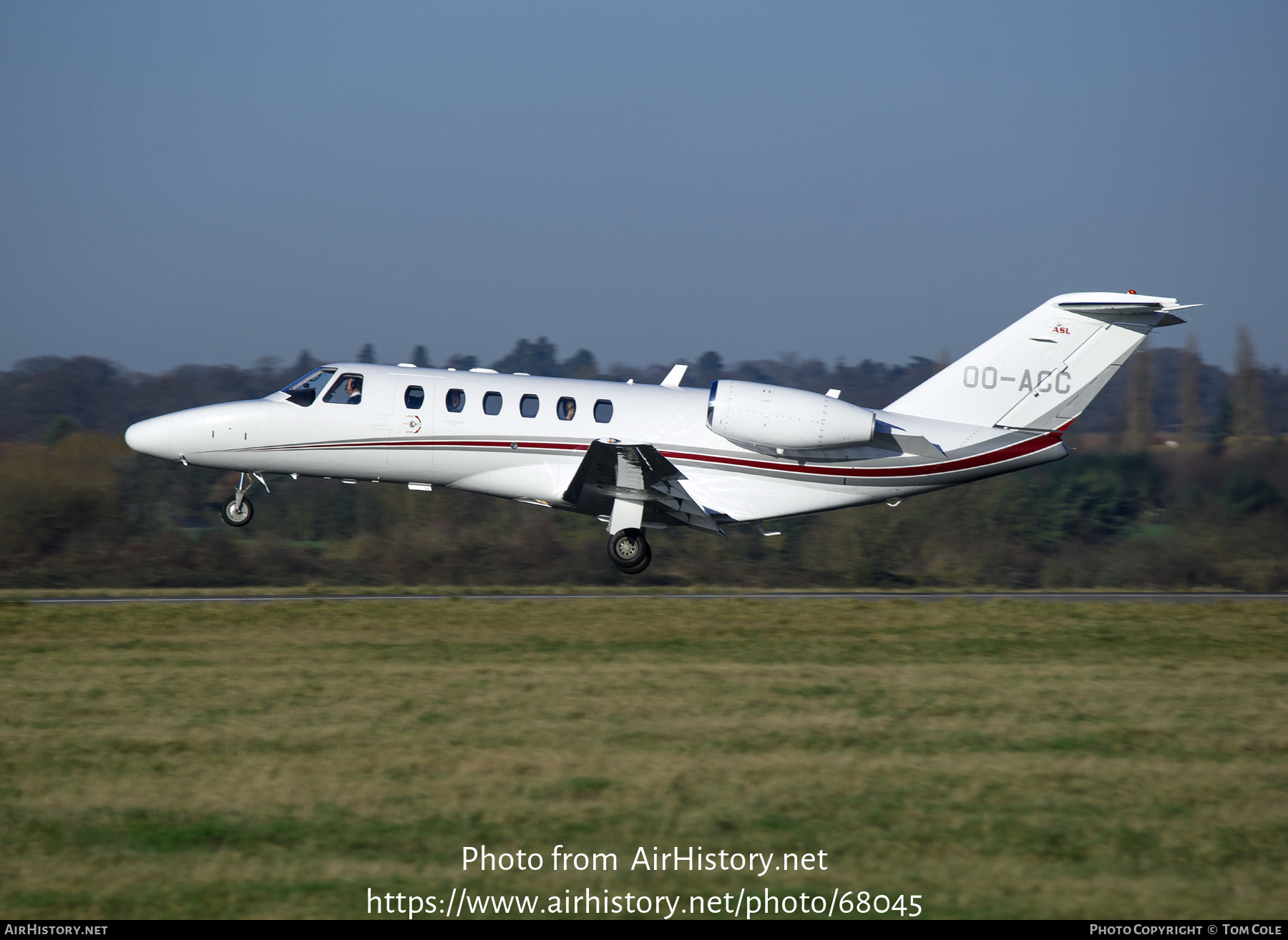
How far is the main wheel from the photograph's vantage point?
17.6 m

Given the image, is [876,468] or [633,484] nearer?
[633,484]

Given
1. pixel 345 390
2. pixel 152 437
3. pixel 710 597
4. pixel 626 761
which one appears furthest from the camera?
pixel 710 597

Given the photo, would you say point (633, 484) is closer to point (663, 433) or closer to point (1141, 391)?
point (663, 433)

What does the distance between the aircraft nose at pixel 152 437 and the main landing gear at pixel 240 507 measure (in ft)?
3.62

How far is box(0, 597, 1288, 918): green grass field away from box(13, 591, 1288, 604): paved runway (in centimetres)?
257

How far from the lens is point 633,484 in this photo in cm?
A: 1628

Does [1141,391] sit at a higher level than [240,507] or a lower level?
higher

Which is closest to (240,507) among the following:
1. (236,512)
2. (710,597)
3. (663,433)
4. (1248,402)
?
(236,512)

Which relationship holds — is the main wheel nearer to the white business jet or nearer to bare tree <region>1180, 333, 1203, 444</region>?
the white business jet

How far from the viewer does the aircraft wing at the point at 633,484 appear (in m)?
15.3

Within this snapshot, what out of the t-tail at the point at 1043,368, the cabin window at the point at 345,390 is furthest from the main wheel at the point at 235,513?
the t-tail at the point at 1043,368

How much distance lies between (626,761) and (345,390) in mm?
9729

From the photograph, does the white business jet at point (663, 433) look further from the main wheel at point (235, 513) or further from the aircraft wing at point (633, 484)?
the main wheel at point (235, 513)

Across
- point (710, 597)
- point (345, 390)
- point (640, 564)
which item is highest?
point (345, 390)
